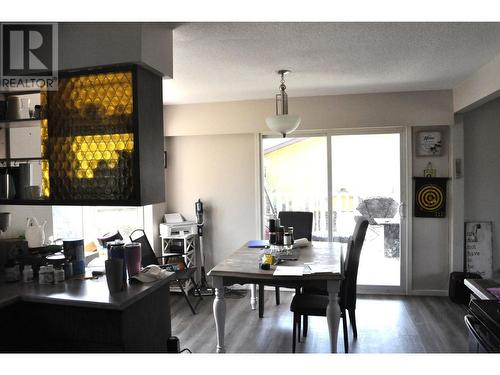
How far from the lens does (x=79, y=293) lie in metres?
2.14

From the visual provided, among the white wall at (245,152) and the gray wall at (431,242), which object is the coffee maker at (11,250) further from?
the gray wall at (431,242)

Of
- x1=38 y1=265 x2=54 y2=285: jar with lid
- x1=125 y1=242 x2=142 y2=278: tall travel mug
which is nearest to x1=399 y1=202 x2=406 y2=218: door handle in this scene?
x1=125 y1=242 x2=142 y2=278: tall travel mug

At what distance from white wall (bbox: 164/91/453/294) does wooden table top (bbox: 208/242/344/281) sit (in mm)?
1239

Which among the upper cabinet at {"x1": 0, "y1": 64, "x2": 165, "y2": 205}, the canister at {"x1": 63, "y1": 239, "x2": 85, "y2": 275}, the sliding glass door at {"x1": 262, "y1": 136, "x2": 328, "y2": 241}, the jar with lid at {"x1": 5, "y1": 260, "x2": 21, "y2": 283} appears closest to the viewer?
the upper cabinet at {"x1": 0, "y1": 64, "x2": 165, "y2": 205}

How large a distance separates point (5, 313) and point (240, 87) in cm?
290

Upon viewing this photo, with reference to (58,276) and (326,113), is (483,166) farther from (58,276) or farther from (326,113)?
(58,276)

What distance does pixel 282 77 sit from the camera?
3639mm

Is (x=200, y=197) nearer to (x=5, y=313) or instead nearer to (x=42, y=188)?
(x=42, y=188)

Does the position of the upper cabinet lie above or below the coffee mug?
above

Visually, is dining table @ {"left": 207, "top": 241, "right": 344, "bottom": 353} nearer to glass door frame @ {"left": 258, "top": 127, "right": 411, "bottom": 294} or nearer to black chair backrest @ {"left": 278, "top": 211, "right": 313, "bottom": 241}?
black chair backrest @ {"left": 278, "top": 211, "right": 313, "bottom": 241}

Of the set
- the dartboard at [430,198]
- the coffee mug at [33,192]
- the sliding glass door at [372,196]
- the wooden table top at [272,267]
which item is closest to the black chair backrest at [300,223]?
the wooden table top at [272,267]

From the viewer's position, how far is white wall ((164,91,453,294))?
445cm

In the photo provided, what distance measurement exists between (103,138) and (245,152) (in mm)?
2739

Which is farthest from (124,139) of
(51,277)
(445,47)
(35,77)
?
(445,47)
